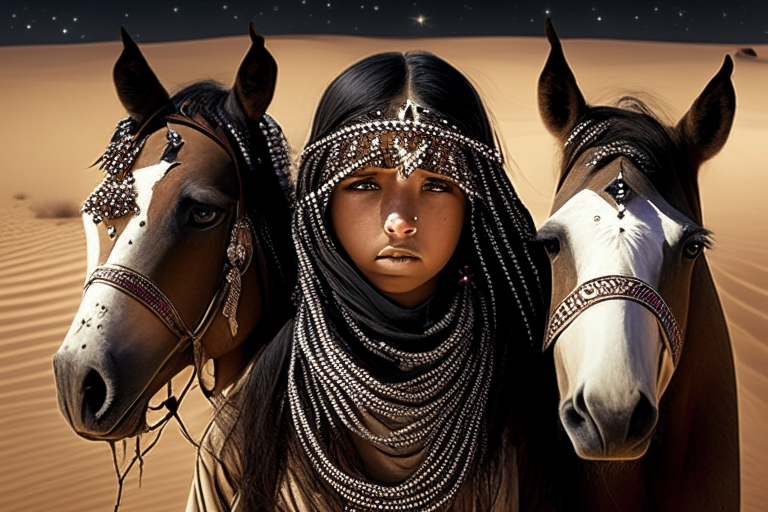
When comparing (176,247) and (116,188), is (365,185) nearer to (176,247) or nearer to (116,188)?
(176,247)

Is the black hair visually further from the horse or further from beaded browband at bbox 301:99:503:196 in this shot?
the horse

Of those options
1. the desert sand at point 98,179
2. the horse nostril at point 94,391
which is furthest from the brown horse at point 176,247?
the desert sand at point 98,179

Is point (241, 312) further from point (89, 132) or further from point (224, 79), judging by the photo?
point (89, 132)

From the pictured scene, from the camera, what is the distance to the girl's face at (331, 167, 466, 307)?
6.34 ft

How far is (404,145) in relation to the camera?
192 centimetres

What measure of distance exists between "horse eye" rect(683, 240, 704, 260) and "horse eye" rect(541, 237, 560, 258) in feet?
0.97

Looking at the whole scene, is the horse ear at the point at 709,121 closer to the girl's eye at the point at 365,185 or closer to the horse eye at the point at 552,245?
the horse eye at the point at 552,245

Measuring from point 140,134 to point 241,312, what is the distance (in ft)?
1.79

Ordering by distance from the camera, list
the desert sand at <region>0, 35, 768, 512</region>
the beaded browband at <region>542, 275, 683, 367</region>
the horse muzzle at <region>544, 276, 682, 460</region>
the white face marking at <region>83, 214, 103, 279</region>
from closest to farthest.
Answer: the horse muzzle at <region>544, 276, 682, 460</region> → the beaded browband at <region>542, 275, 683, 367</region> → the white face marking at <region>83, 214, 103, 279</region> → the desert sand at <region>0, 35, 768, 512</region>

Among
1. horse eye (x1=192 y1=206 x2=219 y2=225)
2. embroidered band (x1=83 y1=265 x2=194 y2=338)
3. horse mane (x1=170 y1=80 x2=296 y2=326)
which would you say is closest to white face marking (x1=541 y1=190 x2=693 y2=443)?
horse mane (x1=170 y1=80 x2=296 y2=326)

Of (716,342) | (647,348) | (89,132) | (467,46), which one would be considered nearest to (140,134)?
(647,348)

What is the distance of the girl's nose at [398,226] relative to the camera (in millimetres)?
1897

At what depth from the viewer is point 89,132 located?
539 inches

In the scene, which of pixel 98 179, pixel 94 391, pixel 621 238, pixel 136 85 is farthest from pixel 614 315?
pixel 98 179
